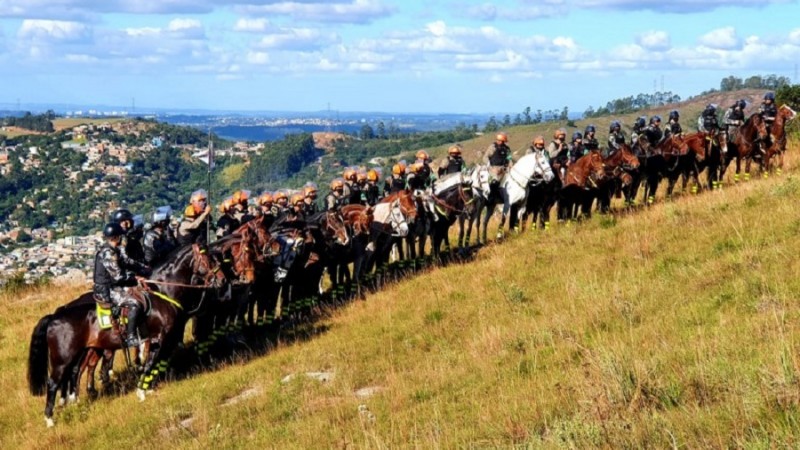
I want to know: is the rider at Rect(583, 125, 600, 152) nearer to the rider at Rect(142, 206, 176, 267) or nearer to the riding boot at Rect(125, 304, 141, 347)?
the rider at Rect(142, 206, 176, 267)

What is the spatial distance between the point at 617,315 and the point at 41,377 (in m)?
10.2

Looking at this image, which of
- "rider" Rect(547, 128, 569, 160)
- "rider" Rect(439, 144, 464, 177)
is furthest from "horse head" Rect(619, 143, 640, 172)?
"rider" Rect(439, 144, 464, 177)

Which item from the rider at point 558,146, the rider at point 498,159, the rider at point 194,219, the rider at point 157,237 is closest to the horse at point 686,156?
the rider at point 558,146

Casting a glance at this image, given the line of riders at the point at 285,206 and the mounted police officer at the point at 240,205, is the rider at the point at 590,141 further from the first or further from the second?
the mounted police officer at the point at 240,205

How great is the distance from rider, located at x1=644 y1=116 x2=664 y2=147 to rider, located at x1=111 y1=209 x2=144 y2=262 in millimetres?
16203

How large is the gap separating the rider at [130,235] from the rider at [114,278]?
0.65m

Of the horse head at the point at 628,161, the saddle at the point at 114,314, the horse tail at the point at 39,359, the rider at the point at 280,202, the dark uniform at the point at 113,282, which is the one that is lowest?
the horse tail at the point at 39,359

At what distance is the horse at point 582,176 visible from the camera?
79.2 ft

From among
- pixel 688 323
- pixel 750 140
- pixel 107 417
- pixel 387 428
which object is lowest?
pixel 107 417

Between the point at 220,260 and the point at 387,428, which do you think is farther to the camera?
the point at 220,260

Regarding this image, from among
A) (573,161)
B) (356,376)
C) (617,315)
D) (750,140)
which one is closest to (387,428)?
(356,376)

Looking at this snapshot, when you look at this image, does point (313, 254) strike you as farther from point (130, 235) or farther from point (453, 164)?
point (453, 164)

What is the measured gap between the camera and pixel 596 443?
7047 millimetres

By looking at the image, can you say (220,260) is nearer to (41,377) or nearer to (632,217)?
(41,377)
